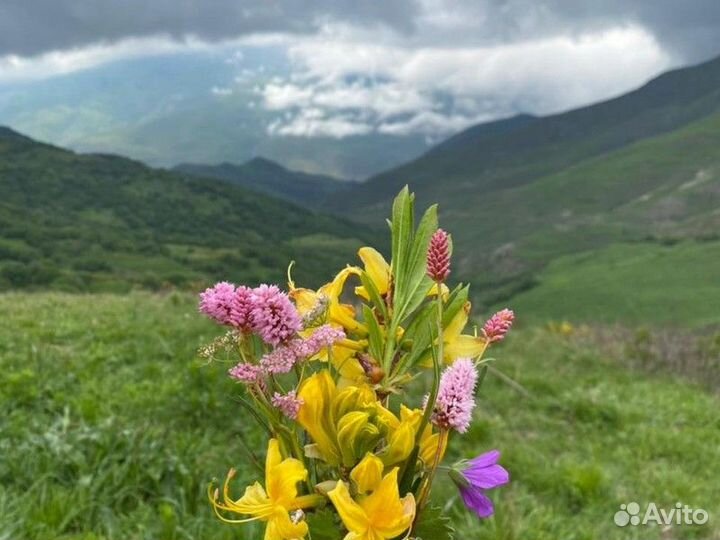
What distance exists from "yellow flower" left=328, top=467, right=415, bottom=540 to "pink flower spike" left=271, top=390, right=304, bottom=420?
0.15 meters

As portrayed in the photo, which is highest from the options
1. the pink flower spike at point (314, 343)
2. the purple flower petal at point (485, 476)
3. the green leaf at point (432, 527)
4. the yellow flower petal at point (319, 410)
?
the pink flower spike at point (314, 343)

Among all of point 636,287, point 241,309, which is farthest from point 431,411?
point 636,287

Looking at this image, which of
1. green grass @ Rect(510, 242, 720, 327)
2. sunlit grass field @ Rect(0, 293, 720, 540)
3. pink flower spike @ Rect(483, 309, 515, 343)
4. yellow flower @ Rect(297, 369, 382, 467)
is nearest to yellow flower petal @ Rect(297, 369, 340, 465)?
yellow flower @ Rect(297, 369, 382, 467)

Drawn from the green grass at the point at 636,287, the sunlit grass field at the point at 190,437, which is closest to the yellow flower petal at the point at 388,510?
the sunlit grass field at the point at 190,437

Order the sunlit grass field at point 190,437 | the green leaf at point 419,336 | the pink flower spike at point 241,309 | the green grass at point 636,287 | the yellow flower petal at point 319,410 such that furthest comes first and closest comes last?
the green grass at point 636,287, the sunlit grass field at point 190,437, the green leaf at point 419,336, the yellow flower petal at point 319,410, the pink flower spike at point 241,309

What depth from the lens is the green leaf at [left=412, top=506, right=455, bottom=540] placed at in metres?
1.41

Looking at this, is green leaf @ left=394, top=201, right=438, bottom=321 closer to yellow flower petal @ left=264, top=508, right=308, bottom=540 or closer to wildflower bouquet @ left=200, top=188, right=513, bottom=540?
wildflower bouquet @ left=200, top=188, right=513, bottom=540

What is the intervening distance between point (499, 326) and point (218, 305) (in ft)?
1.88

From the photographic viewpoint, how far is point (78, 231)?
153 metres

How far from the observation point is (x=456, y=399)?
1311 millimetres

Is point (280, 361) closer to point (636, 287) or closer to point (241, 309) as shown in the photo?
point (241, 309)

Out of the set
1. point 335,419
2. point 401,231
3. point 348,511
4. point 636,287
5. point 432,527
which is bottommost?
point 636,287

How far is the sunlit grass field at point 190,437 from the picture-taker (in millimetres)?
4367

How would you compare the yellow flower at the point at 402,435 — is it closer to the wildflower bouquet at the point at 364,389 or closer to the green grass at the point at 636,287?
the wildflower bouquet at the point at 364,389
